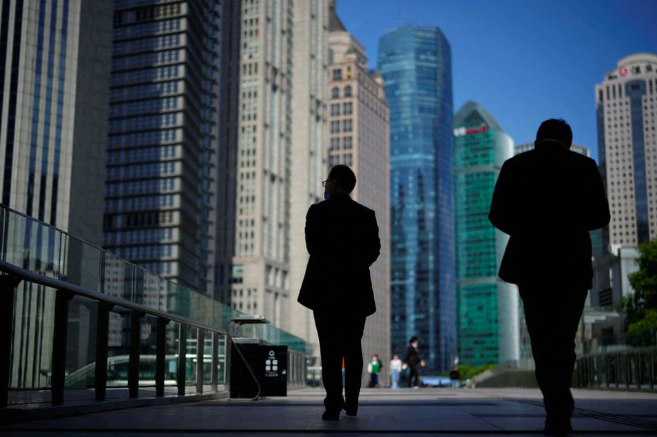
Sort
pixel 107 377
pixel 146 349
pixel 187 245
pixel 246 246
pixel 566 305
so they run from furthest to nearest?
1. pixel 246 246
2. pixel 187 245
3. pixel 146 349
4. pixel 107 377
5. pixel 566 305

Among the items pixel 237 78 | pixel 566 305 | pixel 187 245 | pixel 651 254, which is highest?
pixel 237 78

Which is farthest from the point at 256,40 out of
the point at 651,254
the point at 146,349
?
the point at 146,349

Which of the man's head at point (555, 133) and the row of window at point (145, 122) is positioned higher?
the row of window at point (145, 122)

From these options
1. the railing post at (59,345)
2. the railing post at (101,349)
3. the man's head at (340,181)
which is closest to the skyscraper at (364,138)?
the railing post at (101,349)

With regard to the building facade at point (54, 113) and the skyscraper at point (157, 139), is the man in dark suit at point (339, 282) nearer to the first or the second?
the building facade at point (54, 113)

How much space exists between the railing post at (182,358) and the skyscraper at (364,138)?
142284mm

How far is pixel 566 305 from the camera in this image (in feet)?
17.6

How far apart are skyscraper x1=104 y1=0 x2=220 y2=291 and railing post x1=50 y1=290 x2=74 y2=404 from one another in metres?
102

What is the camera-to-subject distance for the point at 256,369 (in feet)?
47.6

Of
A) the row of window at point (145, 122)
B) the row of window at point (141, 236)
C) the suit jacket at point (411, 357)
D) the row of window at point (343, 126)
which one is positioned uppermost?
the row of window at point (343, 126)

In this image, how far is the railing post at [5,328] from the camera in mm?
6578

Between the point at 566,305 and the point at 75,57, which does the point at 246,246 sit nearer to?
the point at 75,57

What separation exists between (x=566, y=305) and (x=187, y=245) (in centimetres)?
10873

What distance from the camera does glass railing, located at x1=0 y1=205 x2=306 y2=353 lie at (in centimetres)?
686
